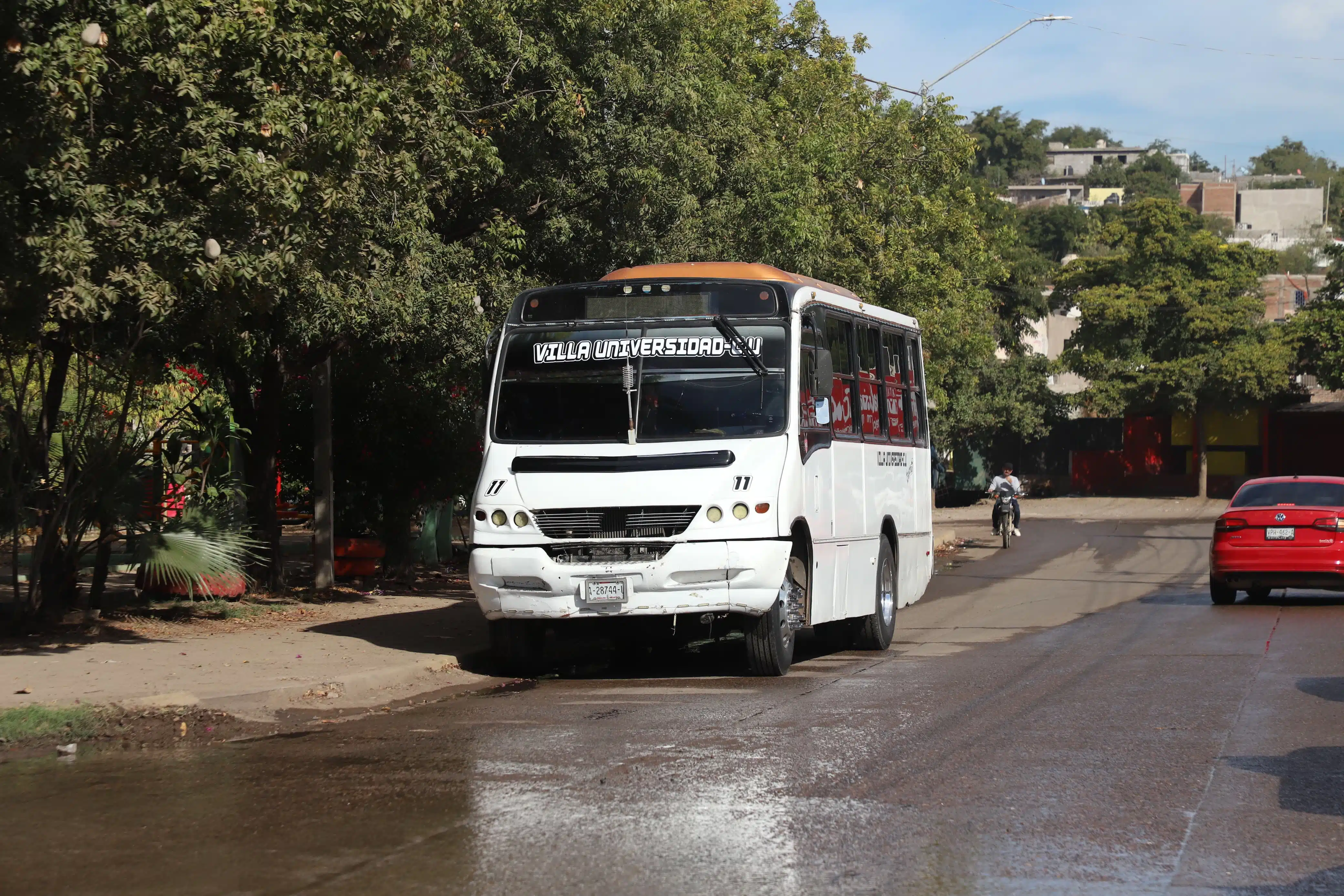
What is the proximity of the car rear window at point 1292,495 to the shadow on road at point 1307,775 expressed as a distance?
35.7ft

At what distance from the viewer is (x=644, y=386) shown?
39.7ft

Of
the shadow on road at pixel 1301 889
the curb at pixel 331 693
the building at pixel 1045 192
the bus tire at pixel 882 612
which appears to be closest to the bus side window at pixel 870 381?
the bus tire at pixel 882 612

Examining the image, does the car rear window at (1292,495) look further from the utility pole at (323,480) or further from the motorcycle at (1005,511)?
the motorcycle at (1005,511)

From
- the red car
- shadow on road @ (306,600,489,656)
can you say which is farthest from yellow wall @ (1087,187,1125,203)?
shadow on road @ (306,600,489,656)

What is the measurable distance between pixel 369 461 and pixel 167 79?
960cm

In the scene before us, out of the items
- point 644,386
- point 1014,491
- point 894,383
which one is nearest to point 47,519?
point 644,386

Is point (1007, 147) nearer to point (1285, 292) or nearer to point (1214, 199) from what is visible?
point (1214, 199)

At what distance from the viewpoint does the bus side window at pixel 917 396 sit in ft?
54.2

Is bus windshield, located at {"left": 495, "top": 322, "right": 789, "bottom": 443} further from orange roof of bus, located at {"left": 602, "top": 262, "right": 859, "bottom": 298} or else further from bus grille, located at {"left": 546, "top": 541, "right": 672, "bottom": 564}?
orange roof of bus, located at {"left": 602, "top": 262, "right": 859, "bottom": 298}

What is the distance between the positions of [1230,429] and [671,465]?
158 ft

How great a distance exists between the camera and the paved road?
5844 mm

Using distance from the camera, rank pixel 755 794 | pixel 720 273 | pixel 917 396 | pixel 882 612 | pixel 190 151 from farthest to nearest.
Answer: pixel 917 396, pixel 882 612, pixel 720 273, pixel 190 151, pixel 755 794

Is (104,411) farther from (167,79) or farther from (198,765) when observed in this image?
(198,765)

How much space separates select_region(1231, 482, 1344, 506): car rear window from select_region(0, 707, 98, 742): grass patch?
13978 mm
